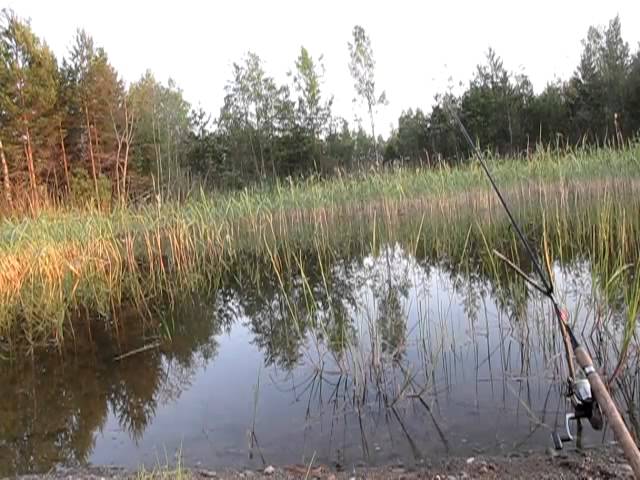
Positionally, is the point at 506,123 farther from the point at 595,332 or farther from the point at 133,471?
the point at 133,471

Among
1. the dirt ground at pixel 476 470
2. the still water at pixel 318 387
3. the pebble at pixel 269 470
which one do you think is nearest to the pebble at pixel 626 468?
the dirt ground at pixel 476 470

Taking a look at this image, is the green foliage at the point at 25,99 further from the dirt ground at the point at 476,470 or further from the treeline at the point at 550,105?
the dirt ground at the point at 476,470

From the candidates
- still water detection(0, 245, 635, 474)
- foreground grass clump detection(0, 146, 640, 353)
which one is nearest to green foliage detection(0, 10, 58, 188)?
foreground grass clump detection(0, 146, 640, 353)

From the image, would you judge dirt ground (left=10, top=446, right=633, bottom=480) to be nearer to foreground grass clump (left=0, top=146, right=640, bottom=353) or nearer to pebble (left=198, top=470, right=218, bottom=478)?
pebble (left=198, top=470, right=218, bottom=478)

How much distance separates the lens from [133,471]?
2.25m

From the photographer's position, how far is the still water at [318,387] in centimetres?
235

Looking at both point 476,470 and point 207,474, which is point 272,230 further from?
point 476,470

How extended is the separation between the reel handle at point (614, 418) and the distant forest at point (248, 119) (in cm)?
1381

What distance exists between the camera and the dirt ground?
1795mm

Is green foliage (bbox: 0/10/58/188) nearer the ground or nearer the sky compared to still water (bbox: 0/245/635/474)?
nearer the sky

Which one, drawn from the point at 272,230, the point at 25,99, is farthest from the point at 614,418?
the point at 25,99

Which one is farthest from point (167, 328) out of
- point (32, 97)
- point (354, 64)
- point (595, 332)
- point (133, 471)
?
point (354, 64)

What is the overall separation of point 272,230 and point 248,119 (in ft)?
69.1

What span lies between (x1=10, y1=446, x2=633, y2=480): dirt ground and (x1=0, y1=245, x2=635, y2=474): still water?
125mm
